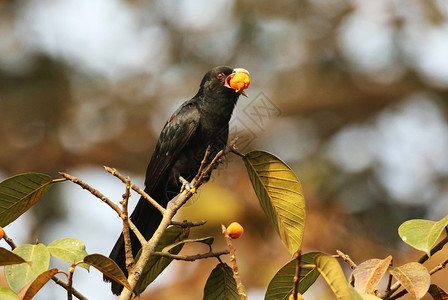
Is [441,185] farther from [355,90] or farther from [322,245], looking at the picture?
[322,245]

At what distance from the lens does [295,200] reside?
1.79m

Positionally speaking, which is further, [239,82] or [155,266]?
[239,82]

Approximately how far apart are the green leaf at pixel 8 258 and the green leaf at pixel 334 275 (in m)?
0.68

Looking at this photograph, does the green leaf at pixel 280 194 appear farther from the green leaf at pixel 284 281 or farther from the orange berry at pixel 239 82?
the orange berry at pixel 239 82

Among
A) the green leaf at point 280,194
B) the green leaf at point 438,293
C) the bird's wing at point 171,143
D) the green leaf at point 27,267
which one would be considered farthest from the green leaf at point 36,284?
the bird's wing at point 171,143

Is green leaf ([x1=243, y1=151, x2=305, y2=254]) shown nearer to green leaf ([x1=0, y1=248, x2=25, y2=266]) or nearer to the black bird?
green leaf ([x1=0, y1=248, x2=25, y2=266])

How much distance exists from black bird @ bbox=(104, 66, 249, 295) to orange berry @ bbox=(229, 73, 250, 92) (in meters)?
0.04

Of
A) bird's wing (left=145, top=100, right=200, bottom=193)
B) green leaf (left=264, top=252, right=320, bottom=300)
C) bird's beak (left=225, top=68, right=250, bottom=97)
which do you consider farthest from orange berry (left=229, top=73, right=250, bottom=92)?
green leaf (left=264, top=252, right=320, bottom=300)

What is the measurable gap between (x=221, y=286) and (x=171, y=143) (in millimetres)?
1489

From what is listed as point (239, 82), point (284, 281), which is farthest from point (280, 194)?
point (239, 82)

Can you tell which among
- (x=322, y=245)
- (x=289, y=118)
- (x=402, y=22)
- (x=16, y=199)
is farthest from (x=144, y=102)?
(x=16, y=199)

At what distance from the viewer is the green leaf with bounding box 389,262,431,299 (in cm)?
138

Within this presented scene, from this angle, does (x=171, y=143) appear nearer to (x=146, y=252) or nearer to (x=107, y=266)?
(x=146, y=252)

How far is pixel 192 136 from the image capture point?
3.19m
